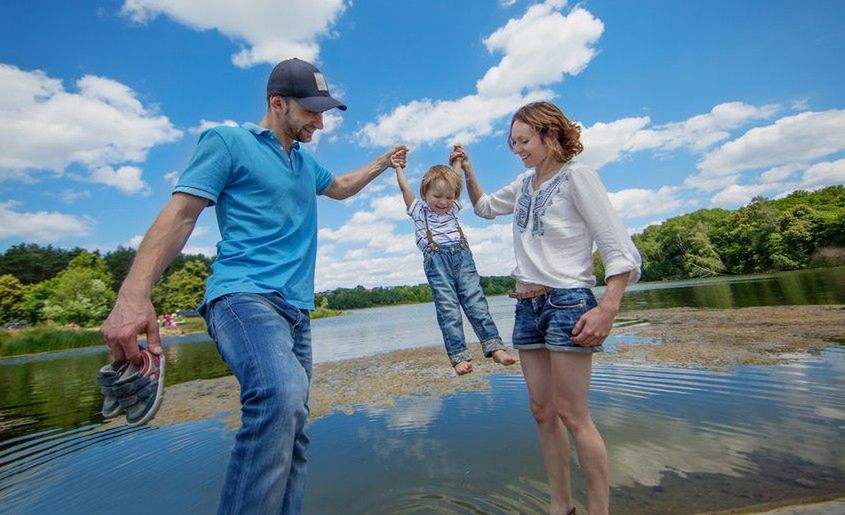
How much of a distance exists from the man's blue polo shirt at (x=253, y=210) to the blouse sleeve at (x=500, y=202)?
160cm

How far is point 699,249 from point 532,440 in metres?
80.5

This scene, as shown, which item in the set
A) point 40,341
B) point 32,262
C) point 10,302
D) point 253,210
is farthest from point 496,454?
point 32,262

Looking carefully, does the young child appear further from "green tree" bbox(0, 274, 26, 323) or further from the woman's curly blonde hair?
"green tree" bbox(0, 274, 26, 323)

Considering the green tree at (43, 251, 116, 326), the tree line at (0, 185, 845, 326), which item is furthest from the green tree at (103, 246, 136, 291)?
the green tree at (43, 251, 116, 326)

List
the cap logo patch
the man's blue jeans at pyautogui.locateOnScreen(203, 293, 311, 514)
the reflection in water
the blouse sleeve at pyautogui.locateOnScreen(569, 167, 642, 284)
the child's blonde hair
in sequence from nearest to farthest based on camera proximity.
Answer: the man's blue jeans at pyautogui.locateOnScreen(203, 293, 311, 514), the blouse sleeve at pyautogui.locateOnScreen(569, 167, 642, 284), the cap logo patch, the reflection in water, the child's blonde hair

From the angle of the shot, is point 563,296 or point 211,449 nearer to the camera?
point 563,296

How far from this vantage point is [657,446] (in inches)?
156

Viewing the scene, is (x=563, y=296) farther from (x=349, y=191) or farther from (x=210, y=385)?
(x=210, y=385)

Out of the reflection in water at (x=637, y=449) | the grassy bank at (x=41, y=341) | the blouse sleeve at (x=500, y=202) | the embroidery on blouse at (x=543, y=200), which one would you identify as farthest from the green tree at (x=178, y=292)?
the embroidery on blouse at (x=543, y=200)

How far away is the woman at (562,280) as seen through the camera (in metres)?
2.27

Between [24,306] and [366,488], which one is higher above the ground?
[24,306]

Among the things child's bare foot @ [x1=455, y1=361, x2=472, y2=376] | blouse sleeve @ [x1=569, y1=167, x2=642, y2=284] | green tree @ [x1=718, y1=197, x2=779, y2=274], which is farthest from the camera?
green tree @ [x1=718, y1=197, x2=779, y2=274]

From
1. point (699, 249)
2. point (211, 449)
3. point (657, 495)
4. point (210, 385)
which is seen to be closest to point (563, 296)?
point (657, 495)

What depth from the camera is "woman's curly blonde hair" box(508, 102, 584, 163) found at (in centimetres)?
256
